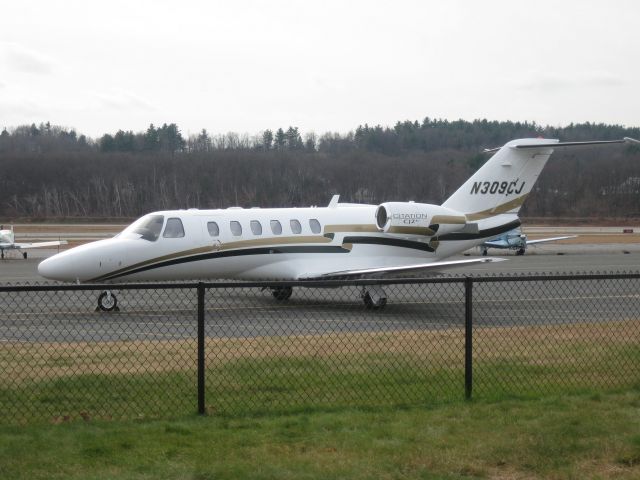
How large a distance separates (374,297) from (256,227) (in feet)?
12.6

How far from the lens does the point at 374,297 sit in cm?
2059

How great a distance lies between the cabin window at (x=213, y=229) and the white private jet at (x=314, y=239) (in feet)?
0.08

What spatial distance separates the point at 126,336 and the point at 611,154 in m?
143

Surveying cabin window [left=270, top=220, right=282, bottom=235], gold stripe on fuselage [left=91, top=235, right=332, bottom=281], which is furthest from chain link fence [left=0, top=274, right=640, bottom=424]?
cabin window [left=270, top=220, right=282, bottom=235]

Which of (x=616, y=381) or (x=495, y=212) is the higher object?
(x=495, y=212)

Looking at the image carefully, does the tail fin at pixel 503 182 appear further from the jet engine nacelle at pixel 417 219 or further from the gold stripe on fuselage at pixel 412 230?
the gold stripe on fuselage at pixel 412 230

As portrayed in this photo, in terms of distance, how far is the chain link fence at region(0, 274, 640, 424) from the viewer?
947 cm

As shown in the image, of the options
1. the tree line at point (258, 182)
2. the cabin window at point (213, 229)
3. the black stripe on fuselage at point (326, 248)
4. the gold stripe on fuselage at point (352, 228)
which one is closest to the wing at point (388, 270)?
the black stripe on fuselage at point (326, 248)

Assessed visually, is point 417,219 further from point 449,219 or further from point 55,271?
point 55,271

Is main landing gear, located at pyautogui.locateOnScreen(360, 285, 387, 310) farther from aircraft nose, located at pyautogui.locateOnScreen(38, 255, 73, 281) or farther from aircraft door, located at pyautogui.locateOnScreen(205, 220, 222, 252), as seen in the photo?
aircraft nose, located at pyautogui.locateOnScreen(38, 255, 73, 281)

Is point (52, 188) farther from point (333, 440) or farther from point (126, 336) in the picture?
point (333, 440)

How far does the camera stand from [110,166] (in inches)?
4557

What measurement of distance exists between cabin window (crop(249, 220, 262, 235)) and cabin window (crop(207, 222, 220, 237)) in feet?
3.06

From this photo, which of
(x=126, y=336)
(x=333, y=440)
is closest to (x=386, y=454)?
(x=333, y=440)
